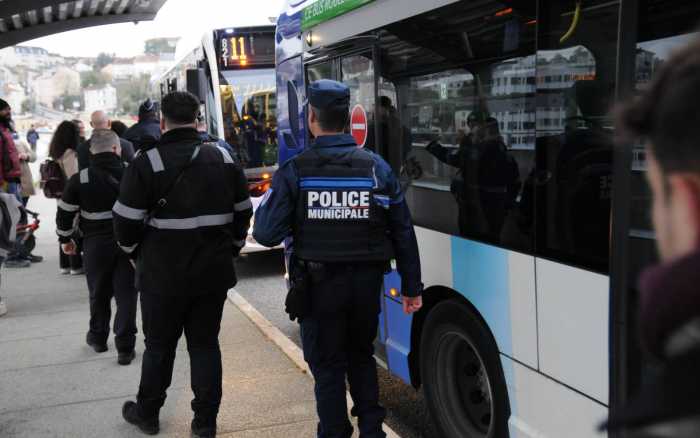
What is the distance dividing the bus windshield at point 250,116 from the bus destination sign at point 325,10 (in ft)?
16.0

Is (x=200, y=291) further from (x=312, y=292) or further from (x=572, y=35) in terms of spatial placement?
(x=572, y=35)

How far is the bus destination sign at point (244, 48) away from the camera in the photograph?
10547 millimetres

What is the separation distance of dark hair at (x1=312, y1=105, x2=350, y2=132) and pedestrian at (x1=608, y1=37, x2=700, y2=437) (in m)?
2.49

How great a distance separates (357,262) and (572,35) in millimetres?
1353

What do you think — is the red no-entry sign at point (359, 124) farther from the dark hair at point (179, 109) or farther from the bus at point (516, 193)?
the dark hair at point (179, 109)

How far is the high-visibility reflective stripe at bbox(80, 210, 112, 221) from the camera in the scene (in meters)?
5.59

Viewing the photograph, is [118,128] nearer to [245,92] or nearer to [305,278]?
[245,92]

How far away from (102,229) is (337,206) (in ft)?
9.64

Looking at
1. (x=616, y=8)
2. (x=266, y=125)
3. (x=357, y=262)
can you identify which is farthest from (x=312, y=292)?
(x=266, y=125)

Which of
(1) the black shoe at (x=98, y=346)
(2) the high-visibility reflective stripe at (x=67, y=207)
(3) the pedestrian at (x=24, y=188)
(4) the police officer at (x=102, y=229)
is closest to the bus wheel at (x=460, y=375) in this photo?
(4) the police officer at (x=102, y=229)

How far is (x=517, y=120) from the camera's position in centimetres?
325

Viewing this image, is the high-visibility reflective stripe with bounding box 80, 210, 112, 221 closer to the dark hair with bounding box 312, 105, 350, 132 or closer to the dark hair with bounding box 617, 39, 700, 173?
the dark hair with bounding box 312, 105, 350, 132

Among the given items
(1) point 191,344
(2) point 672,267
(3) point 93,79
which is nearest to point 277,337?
(1) point 191,344

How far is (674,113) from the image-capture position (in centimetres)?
94
